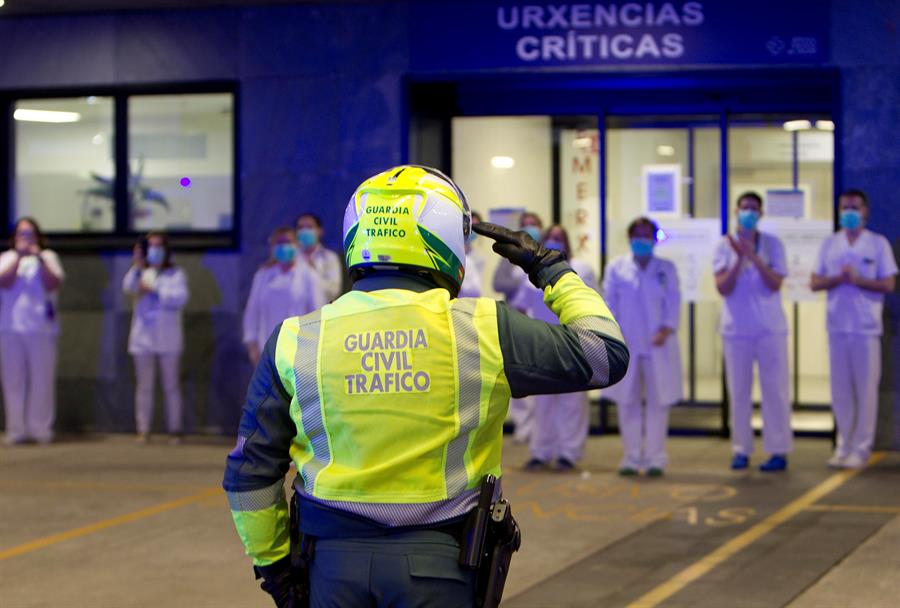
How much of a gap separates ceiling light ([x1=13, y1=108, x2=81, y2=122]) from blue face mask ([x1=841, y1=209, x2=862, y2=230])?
7.40 metres

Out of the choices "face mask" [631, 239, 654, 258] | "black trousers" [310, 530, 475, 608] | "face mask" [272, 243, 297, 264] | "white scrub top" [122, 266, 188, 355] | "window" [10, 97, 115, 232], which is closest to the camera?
"black trousers" [310, 530, 475, 608]

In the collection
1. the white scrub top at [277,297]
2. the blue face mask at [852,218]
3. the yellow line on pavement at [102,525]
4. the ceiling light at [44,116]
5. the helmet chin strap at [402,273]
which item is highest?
the ceiling light at [44,116]

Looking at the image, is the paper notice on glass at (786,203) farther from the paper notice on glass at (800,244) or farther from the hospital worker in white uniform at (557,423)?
the hospital worker in white uniform at (557,423)

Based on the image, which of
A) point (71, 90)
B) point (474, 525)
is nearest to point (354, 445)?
point (474, 525)

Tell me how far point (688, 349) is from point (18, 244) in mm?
6297

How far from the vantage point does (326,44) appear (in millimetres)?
13180

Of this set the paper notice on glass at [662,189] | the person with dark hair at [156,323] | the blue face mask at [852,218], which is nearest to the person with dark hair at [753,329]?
the blue face mask at [852,218]

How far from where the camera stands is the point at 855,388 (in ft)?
36.9

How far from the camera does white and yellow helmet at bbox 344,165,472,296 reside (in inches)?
127

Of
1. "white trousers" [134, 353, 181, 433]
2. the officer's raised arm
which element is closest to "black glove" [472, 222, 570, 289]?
the officer's raised arm

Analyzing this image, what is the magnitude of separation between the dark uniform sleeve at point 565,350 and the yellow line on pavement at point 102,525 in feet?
17.8

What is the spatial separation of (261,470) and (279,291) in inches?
360

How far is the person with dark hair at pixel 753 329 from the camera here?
11039 millimetres

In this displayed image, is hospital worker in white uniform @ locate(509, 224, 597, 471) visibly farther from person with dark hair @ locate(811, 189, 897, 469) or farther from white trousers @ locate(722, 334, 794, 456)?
person with dark hair @ locate(811, 189, 897, 469)
